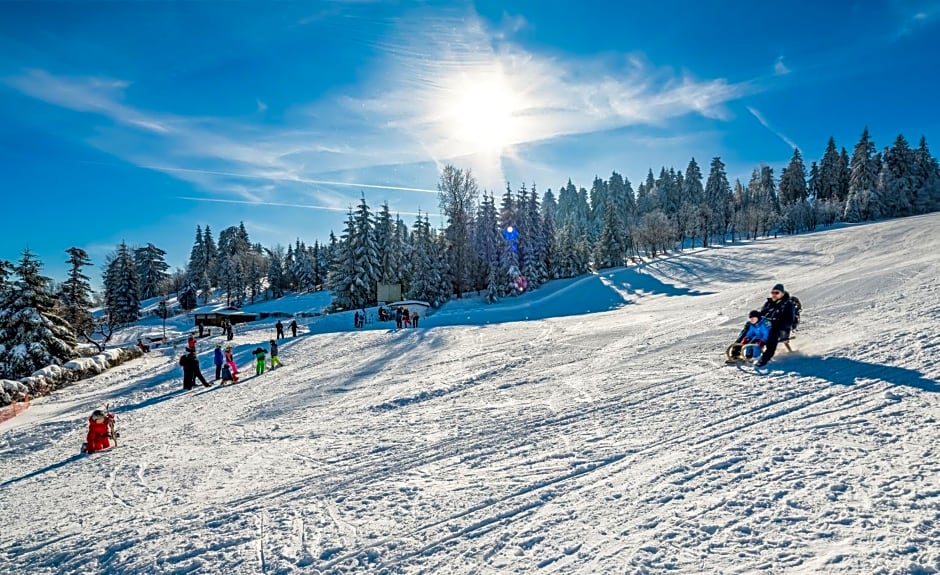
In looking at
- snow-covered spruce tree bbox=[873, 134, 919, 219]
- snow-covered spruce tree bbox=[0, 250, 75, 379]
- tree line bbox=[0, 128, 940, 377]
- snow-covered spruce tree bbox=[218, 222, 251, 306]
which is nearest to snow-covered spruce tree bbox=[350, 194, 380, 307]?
tree line bbox=[0, 128, 940, 377]

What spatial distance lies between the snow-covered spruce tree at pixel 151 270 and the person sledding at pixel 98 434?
8092 centimetres

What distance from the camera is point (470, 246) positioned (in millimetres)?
43812

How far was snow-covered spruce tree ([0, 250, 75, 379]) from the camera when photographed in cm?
1930

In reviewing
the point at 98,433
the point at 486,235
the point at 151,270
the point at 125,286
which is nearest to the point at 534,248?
the point at 486,235

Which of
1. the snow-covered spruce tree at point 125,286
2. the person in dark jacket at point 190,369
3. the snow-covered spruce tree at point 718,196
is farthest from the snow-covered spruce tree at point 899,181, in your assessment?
the snow-covered spruce tree at point 125,286

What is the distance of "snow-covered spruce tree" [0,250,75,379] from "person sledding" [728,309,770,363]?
26.4 m

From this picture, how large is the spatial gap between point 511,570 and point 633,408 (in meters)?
4.10

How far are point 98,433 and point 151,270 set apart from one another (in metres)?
82.4

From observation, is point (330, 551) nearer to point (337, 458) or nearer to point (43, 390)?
point (337, 458)

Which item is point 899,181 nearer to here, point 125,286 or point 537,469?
point 537,469

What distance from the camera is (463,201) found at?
4584 centimetres

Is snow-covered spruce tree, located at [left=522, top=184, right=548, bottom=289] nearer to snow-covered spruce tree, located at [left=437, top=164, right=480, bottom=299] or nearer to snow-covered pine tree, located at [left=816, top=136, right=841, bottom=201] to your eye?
snow-covered spruce tree, located at [left=437, top=164, right=480, bottom=299]

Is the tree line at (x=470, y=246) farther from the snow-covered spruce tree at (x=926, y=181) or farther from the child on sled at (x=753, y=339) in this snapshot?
the child on sled at (x=753, y=339)

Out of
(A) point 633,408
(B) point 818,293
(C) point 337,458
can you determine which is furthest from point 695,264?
(C) point 337,458
